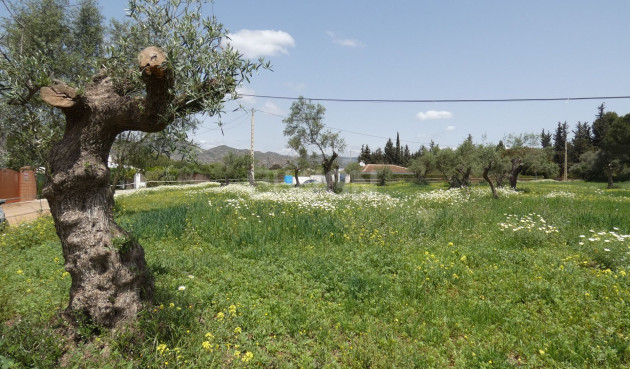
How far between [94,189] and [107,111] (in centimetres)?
90

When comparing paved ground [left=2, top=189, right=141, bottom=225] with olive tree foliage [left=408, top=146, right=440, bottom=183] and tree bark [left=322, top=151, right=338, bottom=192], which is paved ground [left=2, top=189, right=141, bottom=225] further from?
olive tree foliage [left=408, top=146, right=440, bottom=183]

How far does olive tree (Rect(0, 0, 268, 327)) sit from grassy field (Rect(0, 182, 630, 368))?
0.53 meters

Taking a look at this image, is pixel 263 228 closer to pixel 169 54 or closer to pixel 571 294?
pixel 169 54

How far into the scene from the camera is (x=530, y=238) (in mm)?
7988

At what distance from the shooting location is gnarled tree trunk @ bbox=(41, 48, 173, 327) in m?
3.39

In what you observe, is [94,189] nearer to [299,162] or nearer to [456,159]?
[299,162]

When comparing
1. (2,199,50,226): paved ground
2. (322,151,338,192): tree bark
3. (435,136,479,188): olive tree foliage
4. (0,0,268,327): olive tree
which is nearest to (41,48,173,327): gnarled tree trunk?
(0,0,268,327): olive tree

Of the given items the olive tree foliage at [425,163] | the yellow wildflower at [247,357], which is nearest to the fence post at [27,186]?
the yellow wildflower at [247,357]

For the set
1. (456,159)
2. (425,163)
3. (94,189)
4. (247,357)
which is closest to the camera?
(247,357)

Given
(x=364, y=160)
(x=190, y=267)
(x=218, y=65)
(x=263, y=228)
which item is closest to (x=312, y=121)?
(x=263, y=228)

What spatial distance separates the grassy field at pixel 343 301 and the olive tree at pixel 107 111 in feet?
1.75

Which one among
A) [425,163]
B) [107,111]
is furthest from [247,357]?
[425,163]

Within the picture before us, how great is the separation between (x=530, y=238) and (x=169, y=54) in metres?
8.81

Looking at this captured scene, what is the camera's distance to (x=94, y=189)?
3.60m
